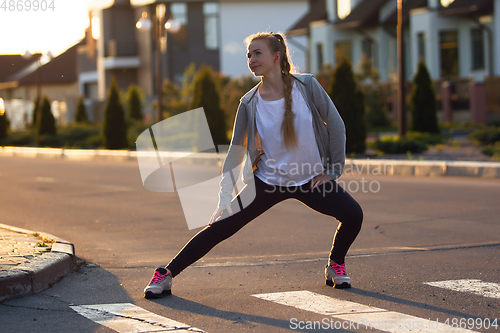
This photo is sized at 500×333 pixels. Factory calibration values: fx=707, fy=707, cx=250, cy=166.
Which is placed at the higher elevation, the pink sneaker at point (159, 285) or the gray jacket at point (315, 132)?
the gray jacket at point (315, 132)

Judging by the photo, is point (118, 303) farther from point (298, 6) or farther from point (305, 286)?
point (298, 6)

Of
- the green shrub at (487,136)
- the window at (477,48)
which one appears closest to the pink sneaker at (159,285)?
the green shrub at (487,136)

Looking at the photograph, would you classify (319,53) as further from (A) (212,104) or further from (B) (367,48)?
(A) (212,104)

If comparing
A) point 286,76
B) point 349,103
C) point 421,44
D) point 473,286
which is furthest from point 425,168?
point 421,44

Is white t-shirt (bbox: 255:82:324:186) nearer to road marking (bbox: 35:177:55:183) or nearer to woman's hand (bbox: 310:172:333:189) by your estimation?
woman's hand (bbox: 310:172:333:189)

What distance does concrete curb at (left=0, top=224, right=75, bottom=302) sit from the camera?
5152mm

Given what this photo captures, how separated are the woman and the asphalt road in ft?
1.89

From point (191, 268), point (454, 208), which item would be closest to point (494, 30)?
point (454, 208)

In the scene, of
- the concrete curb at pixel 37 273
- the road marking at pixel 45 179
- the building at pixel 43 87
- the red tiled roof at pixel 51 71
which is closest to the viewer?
the concrete curb at pixel 37 273

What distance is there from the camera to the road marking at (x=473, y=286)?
503 cm

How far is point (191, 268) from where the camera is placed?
625 centimetres

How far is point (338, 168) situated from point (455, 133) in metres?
20.2

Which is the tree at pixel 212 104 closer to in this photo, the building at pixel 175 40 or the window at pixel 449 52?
the window at pixel 449 52

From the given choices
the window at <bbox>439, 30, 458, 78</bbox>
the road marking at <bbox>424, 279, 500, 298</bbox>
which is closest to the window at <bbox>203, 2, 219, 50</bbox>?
the window at <bbox>439, 30, 458, 78</bbox>
